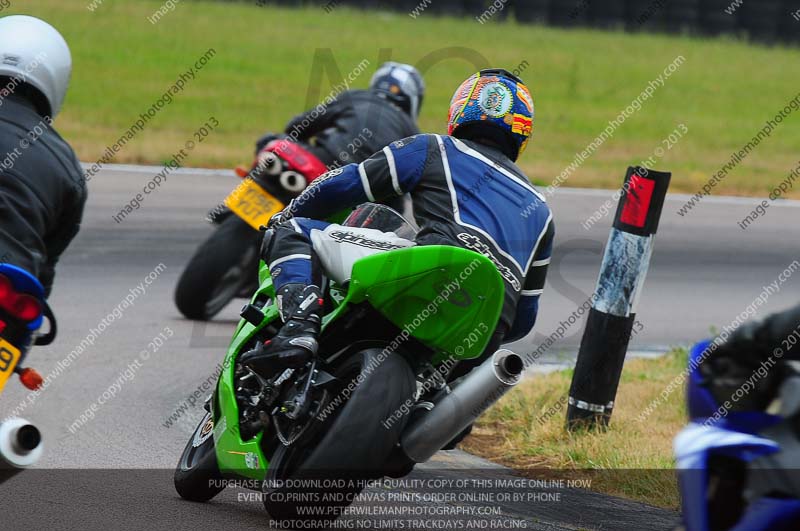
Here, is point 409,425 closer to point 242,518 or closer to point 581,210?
point 242,518

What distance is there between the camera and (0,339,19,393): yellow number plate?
12.8ft

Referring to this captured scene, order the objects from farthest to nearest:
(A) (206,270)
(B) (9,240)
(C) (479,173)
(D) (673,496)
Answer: (A) (206,270) < (D) (673,496) < (C) (479,173) < (B) (9,240)

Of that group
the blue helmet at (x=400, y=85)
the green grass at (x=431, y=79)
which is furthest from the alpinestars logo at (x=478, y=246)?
the green grass at (x=431, y=79)

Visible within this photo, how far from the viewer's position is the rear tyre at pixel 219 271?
Result: 849 cm

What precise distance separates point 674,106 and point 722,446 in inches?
841

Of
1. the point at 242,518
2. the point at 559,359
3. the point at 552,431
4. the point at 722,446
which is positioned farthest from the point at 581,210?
the point at 722,446

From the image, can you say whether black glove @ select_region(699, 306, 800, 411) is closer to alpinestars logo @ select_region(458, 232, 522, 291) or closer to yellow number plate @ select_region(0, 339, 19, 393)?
alpinestars logo @ select_region(458, 232, 522, 291)

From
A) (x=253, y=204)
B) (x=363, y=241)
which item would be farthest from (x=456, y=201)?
(x=253, y=204)

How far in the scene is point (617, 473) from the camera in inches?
227

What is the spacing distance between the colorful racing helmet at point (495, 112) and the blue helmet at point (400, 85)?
385 cm

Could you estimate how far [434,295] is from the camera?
4.22 meters

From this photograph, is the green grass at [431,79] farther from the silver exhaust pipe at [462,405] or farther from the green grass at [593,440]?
the silver exhaust pipe at [462,405]

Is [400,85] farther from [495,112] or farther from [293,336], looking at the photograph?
[293,336]

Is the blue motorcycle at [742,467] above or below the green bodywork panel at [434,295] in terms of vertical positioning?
above
